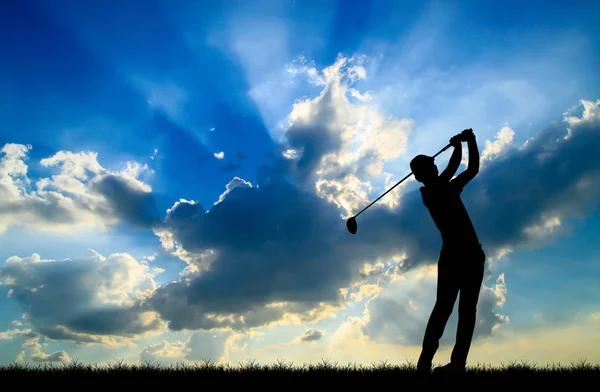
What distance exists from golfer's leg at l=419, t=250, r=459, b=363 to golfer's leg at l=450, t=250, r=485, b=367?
0.46ft

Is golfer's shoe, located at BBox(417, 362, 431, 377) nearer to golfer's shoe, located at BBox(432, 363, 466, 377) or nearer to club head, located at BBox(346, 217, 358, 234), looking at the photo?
golfer's shoe, located at BBox(432, 363, 466, 377)

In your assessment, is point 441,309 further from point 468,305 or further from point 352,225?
point 352,225

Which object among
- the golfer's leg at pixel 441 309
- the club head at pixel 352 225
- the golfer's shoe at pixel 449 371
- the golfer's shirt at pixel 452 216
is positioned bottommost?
the golfer's shoe at pixel 449 371

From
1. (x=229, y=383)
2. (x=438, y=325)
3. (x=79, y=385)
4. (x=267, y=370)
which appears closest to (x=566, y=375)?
(x=438, y=325)

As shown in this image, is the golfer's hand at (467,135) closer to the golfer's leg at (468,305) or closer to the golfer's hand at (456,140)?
the golfer's hand at (456,140)

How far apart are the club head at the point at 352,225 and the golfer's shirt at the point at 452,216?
2587mm

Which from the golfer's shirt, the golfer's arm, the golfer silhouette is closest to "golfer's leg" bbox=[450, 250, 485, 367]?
the golfer silhouette

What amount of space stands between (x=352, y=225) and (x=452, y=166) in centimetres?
295

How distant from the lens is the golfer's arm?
6.78 m

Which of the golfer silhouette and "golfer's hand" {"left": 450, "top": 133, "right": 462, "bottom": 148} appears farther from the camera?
"golfer's hand" {"left": 450, "top": 133, "right": 462, "bottom": 148}

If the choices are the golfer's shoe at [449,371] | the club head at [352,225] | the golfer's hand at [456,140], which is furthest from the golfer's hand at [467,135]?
the golfer's shoe at [449,371]

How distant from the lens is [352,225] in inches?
365

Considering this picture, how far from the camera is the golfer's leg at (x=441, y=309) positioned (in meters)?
6.65

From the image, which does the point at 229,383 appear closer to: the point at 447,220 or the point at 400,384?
the point at 400,384
